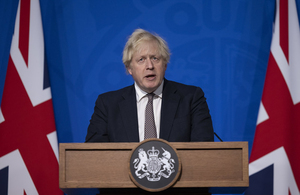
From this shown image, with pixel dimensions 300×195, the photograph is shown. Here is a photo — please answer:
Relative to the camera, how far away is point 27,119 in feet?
8.84

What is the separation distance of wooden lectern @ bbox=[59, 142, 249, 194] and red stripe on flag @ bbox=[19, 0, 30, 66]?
1.69 m

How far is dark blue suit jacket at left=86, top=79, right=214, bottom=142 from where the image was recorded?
181 centimetres

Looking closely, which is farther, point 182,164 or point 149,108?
point 149,108

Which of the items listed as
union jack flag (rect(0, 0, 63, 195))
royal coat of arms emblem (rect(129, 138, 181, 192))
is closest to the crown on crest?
royal coat of arms emblem (rect(129, 138, 181, 192))

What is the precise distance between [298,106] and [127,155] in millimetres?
1843

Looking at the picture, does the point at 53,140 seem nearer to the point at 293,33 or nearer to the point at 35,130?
the point at 35,130

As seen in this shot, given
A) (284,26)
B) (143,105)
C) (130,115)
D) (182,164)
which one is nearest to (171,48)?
(284,26)

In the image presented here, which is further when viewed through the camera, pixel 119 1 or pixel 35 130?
pixel 119 1

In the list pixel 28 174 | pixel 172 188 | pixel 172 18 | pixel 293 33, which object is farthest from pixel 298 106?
pixel 28 174

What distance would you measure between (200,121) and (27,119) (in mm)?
1504

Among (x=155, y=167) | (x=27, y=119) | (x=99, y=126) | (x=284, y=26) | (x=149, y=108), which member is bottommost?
(x=155, y=167)

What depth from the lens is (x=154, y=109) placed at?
1965 millimetres

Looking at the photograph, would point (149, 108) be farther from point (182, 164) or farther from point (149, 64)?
point (182, 164)

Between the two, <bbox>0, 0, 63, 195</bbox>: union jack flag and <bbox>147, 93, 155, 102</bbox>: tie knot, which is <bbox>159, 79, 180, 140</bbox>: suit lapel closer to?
<bbox>147, 93, 155, 102</bbox>: tie knot
